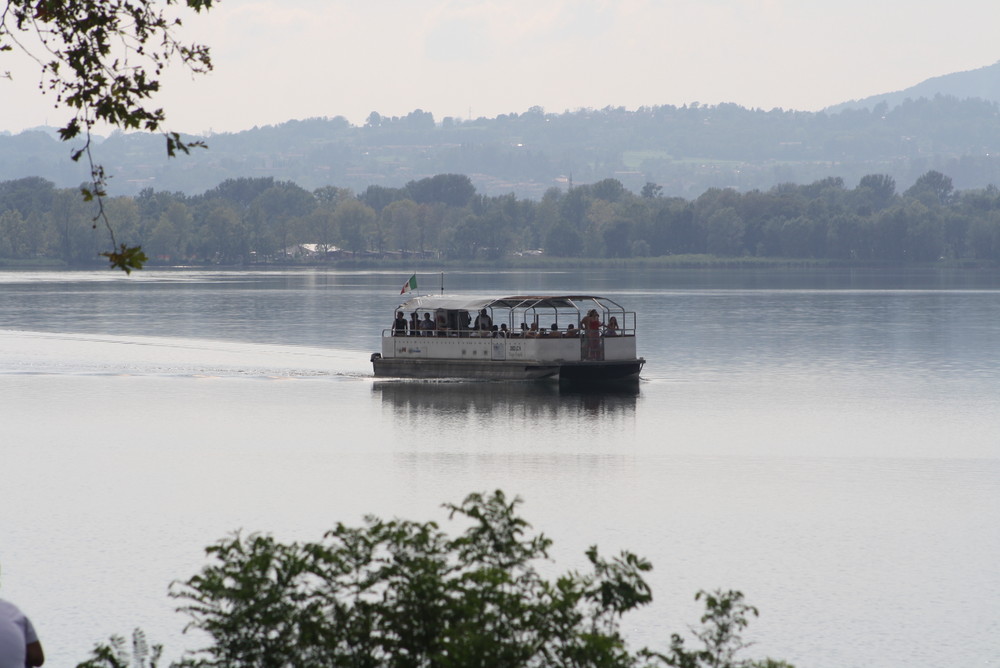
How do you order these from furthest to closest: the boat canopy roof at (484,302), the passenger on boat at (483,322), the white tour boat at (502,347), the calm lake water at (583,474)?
the passenger on boat at (483,322) → the boat canopy roof at (484,302) → the white tour boat at (502,347) → the calm lake water at (583,474)

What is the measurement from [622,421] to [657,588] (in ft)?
81.9

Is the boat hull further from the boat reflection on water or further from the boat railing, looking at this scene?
the boat railing

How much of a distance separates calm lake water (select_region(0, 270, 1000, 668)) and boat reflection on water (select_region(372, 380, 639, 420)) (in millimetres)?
264

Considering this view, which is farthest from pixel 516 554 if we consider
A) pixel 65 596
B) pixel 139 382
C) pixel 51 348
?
pixel 51 348

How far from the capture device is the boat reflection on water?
55.3m

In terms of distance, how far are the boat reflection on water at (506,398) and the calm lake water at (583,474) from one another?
0.26 m

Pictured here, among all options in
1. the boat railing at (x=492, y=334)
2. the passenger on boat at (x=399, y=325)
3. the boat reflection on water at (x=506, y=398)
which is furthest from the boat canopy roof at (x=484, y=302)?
the boat reflection on water at (x=506, y=398)

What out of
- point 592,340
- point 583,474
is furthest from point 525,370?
point 583,474

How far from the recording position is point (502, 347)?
61750 mm

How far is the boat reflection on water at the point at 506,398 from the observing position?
55344 millimetres

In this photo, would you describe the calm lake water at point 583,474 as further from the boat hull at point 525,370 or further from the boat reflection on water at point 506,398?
the boat hull at point 525,370

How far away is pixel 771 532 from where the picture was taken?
3281 cm

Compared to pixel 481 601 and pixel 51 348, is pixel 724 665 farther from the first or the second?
pixel 51 348

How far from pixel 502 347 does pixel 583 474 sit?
2134cm
